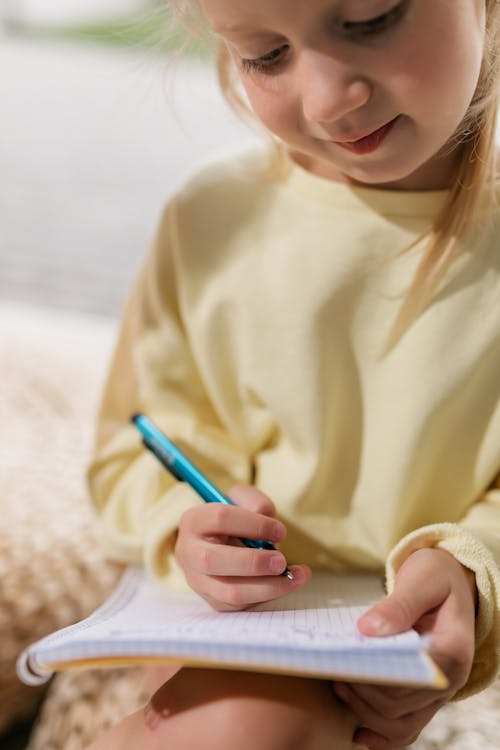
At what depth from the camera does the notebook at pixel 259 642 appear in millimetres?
451

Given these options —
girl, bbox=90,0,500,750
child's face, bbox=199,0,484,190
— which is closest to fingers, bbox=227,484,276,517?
girl, bbox=90,0,500,750

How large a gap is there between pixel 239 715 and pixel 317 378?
25cm

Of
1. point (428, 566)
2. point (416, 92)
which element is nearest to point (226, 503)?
point (428, 566)

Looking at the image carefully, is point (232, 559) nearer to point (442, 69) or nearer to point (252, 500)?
point (252, 500)

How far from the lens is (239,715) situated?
20.8 inches

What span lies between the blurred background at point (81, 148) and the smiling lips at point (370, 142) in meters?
0.91

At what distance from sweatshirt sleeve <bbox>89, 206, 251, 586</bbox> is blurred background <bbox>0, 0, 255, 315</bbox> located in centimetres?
73

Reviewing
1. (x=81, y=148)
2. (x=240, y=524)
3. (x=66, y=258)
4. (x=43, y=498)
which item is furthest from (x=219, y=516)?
(x=81, y=148)

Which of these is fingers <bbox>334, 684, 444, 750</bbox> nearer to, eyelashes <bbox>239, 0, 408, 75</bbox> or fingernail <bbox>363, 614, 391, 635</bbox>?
fingernail <bbox>363, 614, 391, 635</bbox>

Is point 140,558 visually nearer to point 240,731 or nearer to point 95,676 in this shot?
point 95,676

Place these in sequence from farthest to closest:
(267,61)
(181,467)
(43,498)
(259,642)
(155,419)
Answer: (43,498) → (155,419) → (181,467) → (267,61) → (259,642)

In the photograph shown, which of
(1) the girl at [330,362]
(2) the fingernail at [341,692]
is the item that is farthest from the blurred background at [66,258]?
(2) the fingernail at [341,692]

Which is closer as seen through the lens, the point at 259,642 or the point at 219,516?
the point at 259,642

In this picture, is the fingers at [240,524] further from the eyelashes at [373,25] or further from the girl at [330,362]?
the eyelashes at [373,25]
